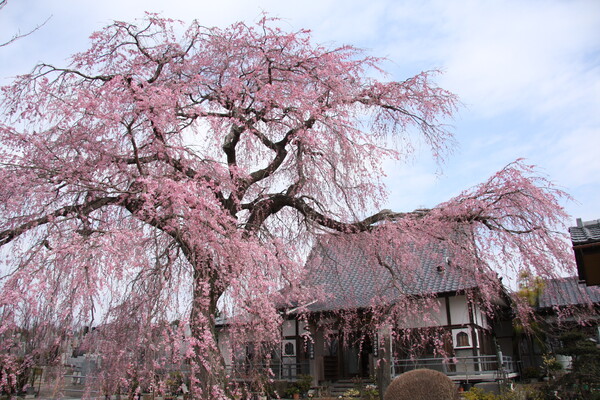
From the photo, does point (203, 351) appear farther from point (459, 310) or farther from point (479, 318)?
point (479, 318)

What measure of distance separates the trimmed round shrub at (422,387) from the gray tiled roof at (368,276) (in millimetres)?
1639

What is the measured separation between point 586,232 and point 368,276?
1086 centimetres

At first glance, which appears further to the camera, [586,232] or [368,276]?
[368,276]

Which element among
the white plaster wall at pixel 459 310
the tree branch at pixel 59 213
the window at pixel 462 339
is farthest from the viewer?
the white plaster wall at pixel 459 310

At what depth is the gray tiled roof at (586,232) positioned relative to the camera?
5652 mm

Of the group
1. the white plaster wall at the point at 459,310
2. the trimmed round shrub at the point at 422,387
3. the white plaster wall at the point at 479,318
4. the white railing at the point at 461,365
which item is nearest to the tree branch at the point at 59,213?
the trimmed round shrub at the point at 422,387

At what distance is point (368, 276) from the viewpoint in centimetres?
1655

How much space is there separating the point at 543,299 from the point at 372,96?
39.8 feet

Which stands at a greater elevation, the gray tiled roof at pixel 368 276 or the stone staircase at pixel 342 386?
the gray tiled roof at pixel 368 276

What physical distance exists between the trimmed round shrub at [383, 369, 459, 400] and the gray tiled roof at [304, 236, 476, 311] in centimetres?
164

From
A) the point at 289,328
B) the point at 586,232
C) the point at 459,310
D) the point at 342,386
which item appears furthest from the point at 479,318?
the point at 586,232

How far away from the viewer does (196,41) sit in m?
8.79

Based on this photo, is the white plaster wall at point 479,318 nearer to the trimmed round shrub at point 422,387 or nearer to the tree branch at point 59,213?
the trimmed round shrub at point 422,387

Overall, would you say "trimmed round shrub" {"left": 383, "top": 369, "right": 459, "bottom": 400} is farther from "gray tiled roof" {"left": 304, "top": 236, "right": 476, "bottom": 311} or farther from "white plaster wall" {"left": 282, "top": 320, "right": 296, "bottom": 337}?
"white plaster wall" {"left": 282, "top": 320, "right": 296, "bottom": 337}
